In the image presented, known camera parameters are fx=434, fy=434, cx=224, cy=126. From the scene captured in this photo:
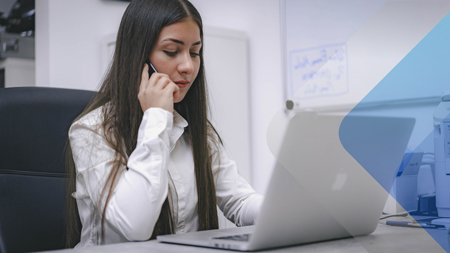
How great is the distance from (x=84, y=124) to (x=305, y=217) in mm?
579

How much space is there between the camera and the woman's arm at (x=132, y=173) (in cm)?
81

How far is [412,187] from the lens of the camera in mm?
657

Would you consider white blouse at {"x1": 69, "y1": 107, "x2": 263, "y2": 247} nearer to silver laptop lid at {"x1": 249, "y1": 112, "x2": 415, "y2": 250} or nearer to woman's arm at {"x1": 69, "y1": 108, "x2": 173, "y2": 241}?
woman's arm at {"x1": 69, "y1": 108, "x2": 173, "y2": 241}

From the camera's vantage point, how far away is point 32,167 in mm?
976

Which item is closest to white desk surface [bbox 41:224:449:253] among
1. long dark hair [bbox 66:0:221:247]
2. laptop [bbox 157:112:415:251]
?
laptop [bbox 157:112:415:251]

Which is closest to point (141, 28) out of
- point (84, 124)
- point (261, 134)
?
point (84, 124)

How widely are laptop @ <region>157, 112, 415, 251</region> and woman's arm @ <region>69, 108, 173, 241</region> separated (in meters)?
0.15

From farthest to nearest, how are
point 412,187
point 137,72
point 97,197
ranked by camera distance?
point 137,72, point 97,197, point 412,187

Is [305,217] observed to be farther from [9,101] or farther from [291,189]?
[9,101]

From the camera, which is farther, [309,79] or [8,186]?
[309,79]

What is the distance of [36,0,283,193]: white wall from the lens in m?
2.15

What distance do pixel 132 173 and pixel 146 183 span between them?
37mm
